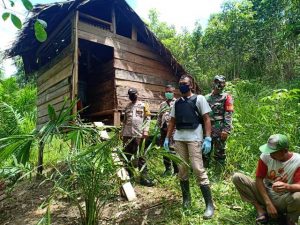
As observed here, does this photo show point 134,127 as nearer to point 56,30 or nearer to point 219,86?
point 219,86

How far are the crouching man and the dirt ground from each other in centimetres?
110

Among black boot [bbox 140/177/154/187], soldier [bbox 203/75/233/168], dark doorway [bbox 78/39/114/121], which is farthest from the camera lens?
dark doorway [bbox 78/39/114/121]

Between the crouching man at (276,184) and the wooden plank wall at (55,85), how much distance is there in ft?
15.9

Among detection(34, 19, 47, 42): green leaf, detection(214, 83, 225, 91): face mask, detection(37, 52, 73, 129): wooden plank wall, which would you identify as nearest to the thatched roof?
detection(37, 52, 73, 129): wooden plank wall

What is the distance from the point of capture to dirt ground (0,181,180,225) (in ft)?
13.2

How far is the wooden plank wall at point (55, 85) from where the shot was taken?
24.5ft

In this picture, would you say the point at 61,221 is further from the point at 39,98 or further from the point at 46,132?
the point at 39,98

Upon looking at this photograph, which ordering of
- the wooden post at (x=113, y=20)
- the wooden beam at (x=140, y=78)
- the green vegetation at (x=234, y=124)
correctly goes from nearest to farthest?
the green vegetation at (x=234, y=124) < the wooden beam at (x=140, y=78) < the wooden post at (x=113, y=20)

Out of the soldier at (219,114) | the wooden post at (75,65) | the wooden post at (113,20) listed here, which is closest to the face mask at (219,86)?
the soldier at (219,114)

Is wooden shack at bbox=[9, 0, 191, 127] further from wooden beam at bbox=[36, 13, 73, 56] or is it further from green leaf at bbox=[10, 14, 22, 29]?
green leaf at bbox=[10, 14, 22, 29]

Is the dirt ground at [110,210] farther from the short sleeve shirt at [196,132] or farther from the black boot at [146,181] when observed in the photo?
the short sleeve shirt at [196,132]

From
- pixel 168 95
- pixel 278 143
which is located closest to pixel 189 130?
pixel 278 143

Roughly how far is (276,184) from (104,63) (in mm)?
6688

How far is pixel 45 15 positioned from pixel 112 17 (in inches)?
66.7
